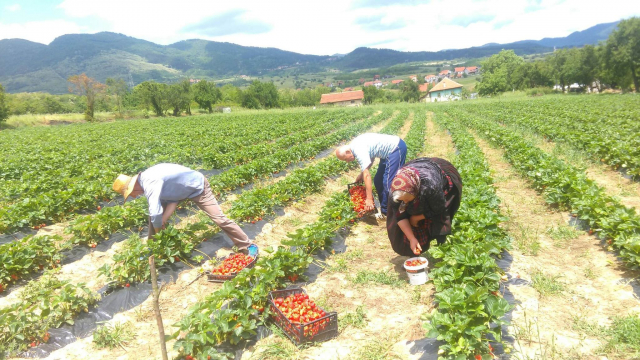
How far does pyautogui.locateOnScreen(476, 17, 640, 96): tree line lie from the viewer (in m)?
47.1

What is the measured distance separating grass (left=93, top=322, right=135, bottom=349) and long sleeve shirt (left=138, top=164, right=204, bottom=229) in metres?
1.30

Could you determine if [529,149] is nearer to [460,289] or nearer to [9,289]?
[460,289]

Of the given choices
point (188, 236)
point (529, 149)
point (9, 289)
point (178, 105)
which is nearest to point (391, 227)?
point (188, 236)

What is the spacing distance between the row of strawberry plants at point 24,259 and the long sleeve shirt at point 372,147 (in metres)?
4.98

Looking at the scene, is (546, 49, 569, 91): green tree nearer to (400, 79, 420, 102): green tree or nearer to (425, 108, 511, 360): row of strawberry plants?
(400, 79, 420, 102): green tree

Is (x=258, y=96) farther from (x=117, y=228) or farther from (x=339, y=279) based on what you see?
(x=339, y=279)

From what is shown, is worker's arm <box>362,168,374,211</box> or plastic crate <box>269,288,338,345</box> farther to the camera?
worker's arm <box>362,168,374,211</box>

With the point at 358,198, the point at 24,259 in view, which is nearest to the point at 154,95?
the point at 24,259

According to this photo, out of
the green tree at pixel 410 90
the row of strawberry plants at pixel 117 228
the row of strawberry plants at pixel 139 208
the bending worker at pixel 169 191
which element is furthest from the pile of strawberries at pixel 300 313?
the green tree at pixel 410 90

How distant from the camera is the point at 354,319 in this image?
13.0 ft

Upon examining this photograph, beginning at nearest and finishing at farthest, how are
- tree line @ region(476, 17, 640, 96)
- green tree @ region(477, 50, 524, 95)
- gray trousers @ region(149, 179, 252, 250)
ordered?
gray trousers @ region(149, 179, 252, 250)
tree line @ region(476, 17, 640, 96)
green tree @ region(477, 50, 524, 95)

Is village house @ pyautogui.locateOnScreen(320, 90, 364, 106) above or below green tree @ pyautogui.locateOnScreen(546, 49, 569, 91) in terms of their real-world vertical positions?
below

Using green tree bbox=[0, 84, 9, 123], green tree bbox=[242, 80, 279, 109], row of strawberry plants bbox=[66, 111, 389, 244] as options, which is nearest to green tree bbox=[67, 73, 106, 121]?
green tree bbox=[0, 84, 9, 123]

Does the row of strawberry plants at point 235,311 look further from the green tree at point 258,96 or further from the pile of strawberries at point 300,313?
the green tree at point 258,96
